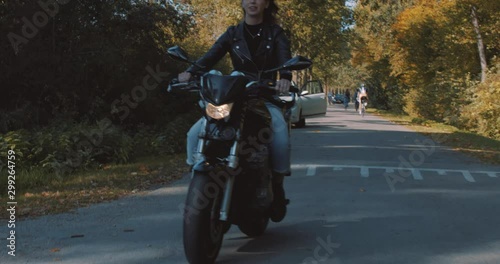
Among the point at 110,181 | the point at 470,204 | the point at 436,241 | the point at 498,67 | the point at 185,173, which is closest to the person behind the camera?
the point at 436,241

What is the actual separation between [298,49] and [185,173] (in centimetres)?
3032

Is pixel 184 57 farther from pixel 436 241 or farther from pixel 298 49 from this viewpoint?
pixel 298 49

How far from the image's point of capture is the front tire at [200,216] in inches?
169

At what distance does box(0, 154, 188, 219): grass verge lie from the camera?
25.0 feet

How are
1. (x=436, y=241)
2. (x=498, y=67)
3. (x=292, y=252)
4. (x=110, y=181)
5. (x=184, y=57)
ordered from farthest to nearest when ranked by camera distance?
(x=498, y=67)
(x=110, y=181)
(x=436, y=241)
(x=292, y=252)
(x=184, y=57)

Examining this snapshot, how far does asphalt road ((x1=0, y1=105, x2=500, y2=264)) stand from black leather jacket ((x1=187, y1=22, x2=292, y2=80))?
1.53 m

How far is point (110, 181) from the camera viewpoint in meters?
9.59

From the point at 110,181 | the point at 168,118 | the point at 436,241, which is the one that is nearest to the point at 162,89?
the point at 168,118

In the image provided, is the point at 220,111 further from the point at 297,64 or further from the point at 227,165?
the point at 297,64

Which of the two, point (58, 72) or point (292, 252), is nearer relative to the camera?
point (292, 252)

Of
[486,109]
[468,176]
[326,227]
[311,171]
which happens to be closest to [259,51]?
[326,227]

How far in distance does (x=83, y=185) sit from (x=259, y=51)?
4780 millimetres

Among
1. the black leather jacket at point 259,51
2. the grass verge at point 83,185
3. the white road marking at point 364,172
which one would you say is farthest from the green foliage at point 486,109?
the black leather jacket at point 259,51

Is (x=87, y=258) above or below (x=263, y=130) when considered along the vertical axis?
below
